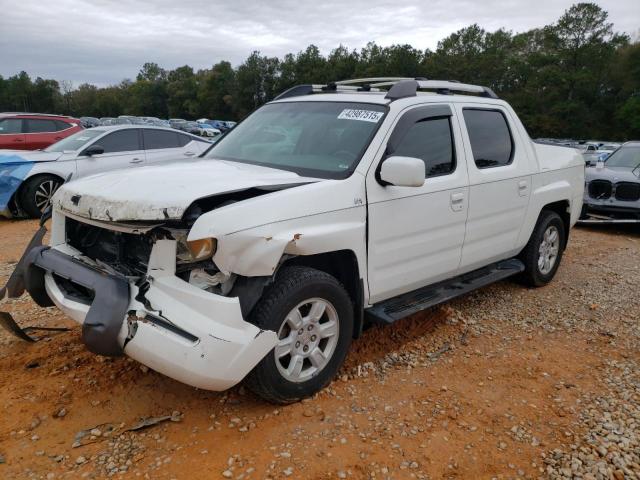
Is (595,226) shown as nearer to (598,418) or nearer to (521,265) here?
(521,265)

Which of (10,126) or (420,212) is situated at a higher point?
(10,126)

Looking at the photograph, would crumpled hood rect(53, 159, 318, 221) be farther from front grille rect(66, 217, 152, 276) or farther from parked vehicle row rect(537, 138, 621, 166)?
parked vehicle row rect(537, 138, 621, 166)

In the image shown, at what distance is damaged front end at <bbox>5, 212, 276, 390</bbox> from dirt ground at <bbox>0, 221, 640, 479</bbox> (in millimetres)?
455

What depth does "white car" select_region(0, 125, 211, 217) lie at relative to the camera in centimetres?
853

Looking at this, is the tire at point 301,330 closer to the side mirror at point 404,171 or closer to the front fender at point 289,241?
the front fender at point 289,241

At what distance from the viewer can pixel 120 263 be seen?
10.1 ft

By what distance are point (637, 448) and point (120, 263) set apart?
123 inches

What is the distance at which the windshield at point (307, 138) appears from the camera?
3.45m

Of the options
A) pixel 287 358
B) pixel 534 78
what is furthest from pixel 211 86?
pixel 287 358

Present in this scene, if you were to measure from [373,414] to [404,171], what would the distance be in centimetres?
147

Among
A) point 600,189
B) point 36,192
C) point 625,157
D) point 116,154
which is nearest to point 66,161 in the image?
point 36,192

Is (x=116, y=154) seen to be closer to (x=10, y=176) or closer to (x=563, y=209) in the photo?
(x=10, y=176)

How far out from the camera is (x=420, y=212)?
360 centimetres

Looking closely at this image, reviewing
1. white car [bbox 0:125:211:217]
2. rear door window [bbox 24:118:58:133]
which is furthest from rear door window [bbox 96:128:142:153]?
rear door window [bbox 24:118:58:133]
